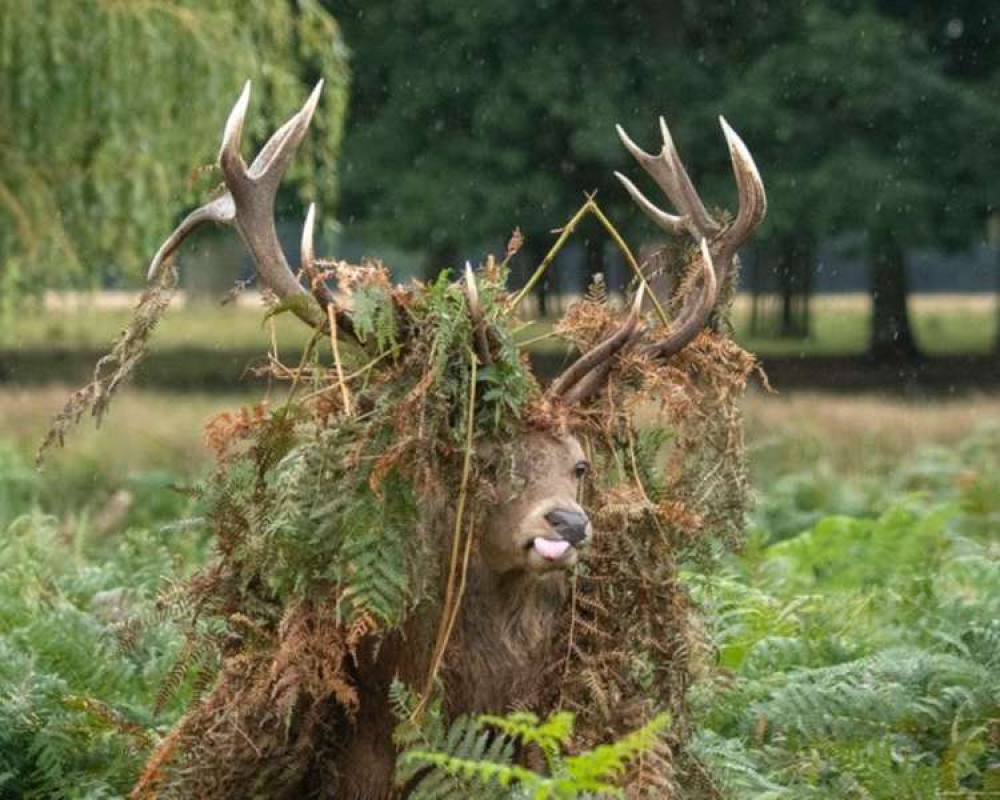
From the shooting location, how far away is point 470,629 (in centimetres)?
570

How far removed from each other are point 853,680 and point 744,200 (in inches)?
79.4

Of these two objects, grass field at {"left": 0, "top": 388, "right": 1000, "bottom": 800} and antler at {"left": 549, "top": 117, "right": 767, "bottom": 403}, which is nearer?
antler at {"left": 549, "top": 117, "right": 767, "bottom": 403}

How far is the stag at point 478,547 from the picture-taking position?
5535 millimetres

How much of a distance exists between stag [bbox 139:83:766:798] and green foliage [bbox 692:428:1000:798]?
2.57 feet

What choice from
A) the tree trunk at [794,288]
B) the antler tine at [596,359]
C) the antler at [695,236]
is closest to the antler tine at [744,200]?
the antler at [695,236]

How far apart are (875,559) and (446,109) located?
23.0m

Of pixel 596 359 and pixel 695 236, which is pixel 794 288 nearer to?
pixel 695 236

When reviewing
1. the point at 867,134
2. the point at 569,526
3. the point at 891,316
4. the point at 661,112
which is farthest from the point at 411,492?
the point at 891,316

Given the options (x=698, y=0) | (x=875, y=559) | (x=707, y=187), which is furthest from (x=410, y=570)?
(x=698, y=0)

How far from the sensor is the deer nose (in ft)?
17.7

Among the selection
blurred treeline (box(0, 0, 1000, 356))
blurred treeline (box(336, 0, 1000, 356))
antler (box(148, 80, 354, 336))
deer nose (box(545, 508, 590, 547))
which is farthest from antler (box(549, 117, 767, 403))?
blurred treeline (box(336, 0, 1000, 356))

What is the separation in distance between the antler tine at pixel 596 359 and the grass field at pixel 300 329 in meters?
26.9

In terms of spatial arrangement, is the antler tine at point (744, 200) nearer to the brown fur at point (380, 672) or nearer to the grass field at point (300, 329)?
the brown fur at point (380, 672)

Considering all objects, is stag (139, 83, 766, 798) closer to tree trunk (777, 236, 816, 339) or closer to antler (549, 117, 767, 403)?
antler (549, 117, 767, 403)
